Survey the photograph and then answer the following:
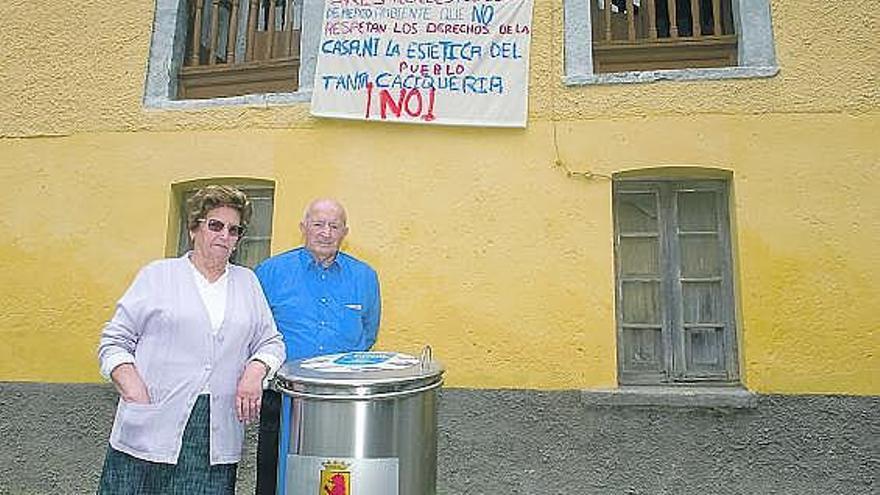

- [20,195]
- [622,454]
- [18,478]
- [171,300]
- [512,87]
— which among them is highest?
[512,87]

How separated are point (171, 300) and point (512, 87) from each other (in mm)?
3059

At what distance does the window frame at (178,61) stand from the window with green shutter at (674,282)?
8.12 ft

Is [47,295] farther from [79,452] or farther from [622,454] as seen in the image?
[622,454]

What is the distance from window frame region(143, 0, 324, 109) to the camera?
16.5 ft

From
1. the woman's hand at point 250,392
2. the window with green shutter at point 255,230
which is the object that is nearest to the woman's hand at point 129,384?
the woman's hand at point 250,392

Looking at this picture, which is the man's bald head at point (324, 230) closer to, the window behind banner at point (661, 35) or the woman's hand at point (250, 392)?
the woman's hand at point (250, 392)

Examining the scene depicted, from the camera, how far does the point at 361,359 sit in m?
2.55

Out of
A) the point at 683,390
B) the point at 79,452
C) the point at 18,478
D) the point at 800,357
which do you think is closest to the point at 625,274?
the point at 683,390

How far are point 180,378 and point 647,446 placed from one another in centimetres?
303

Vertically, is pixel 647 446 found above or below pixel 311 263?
below

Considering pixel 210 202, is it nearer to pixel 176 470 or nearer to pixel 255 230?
pixel 176 470

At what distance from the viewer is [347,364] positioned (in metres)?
2.47

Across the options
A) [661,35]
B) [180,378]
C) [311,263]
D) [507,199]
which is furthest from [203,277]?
[661,35]

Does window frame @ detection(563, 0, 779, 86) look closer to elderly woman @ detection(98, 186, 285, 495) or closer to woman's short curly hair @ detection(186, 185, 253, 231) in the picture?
woman's short curly hair @ detection(186, 185, 253, 231)
